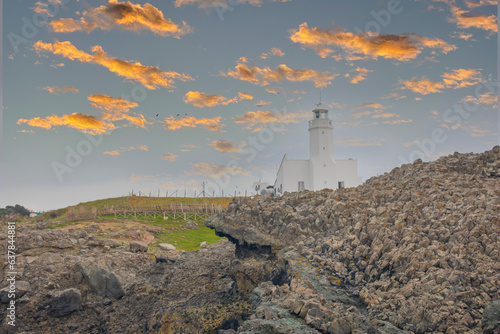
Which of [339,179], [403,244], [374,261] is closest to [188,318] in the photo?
[374,261]

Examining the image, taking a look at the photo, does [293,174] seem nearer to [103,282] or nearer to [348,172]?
[348,172]

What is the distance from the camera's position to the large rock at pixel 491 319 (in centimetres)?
873

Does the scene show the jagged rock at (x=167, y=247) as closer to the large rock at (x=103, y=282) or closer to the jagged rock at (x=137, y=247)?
the jagged rock at (x=137, y=247)

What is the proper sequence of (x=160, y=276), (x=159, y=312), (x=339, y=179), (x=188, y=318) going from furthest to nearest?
(x=339, y=179) < (x=160, y=276) < (x=159, y=312) < (x=188, y=318)

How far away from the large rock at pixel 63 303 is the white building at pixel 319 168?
1345 inches

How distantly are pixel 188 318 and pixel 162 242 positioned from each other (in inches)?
790

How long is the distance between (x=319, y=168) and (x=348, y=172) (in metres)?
4.31

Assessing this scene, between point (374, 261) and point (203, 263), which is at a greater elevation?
point (374, 261)

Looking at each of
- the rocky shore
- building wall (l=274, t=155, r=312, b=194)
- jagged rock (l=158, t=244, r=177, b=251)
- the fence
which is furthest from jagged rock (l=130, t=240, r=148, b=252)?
building wall (l=274, t=155, r=312, b=194)

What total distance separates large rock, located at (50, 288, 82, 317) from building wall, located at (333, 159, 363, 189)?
1525 inches

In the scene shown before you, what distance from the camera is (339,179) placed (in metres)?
51.5

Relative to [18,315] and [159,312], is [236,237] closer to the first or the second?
[159,312]

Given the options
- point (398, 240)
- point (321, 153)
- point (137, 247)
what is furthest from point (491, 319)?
point (321, 153)

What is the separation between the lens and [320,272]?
1368 centimetres
